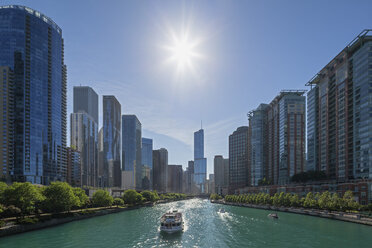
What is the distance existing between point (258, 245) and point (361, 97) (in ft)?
439

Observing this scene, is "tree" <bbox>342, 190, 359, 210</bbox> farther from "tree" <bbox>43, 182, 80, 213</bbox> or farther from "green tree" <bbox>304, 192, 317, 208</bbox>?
"tree" <bbox>43, 182, 80, 213</bbox>

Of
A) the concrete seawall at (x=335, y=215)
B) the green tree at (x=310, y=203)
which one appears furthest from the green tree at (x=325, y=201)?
the green tree at (x=310, y=203)

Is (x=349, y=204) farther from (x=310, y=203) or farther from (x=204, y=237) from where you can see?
(x=204, y=237)

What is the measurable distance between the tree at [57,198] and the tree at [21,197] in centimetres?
1123

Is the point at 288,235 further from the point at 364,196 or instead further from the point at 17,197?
the point at 17,197

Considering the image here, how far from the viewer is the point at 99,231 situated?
88.9 metres

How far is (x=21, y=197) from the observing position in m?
84.7

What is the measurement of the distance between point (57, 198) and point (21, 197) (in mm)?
16676

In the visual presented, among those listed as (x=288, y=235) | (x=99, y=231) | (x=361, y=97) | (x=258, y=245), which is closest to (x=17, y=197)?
(x=99, y=231)

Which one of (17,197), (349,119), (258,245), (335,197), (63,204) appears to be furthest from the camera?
(349,119)

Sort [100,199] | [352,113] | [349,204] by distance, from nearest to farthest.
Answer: [349,204]
[100,199]
[352,113]

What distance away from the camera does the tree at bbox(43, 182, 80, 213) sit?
326 ft

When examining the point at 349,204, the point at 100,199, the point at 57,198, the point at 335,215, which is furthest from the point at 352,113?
the point at 57,198

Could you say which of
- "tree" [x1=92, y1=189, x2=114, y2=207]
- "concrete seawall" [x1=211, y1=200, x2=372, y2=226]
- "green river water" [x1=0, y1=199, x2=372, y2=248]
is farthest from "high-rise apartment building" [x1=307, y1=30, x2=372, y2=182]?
"tree" [x1=92, y1=189, x2=114, y2=207]
